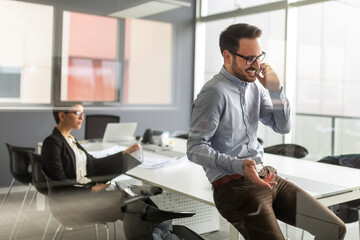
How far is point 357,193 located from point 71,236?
4.14 feet

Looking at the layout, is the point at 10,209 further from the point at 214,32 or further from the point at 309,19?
the point at 309,19

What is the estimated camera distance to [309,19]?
1.88 m

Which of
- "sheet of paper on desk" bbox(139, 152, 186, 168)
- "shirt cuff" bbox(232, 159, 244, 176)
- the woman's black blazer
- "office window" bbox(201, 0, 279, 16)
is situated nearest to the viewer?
"shirt cuff" bbox(232, 159, 244, 176)

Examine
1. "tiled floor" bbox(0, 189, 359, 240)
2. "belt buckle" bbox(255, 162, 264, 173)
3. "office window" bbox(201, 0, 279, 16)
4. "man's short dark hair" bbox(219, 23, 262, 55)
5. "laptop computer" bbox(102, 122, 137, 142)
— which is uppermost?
"office window" bbox(201, 0, 279, 16)

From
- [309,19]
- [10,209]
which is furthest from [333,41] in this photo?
[10,209]

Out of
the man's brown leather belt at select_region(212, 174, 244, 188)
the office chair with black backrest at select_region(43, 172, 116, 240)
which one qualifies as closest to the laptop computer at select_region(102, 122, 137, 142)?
the office chair with black backrest at select_region(43, 172, 116, 240)

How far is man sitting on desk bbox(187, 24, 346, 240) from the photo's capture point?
150 cm

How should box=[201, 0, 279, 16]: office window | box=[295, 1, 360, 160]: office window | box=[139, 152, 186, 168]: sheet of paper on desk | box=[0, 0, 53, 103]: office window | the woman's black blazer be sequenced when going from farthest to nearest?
box=[139, 152, 186, 168]: sheet of paper on desk → box=[295, 1, 360, 160]: office window → box=[201, 0, 279, 16]: office window → the woman's black blazer → box=[0, 0, 53, 103]: office window

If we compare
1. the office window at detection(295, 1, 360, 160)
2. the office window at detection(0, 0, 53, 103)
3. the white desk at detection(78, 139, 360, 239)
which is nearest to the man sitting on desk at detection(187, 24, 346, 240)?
the white desk at detection(78, 139, 360, 239)

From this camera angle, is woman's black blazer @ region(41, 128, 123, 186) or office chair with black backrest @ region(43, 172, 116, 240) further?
office chair with black backrest @ region(43, 172, 116, 240)

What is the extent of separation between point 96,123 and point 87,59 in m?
0.25

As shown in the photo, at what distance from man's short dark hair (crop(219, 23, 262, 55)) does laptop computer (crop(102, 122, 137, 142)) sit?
481 millimetres

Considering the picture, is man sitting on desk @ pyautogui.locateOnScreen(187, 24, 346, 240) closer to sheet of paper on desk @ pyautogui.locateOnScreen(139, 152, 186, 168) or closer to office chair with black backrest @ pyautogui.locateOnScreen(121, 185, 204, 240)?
office chair with black backrest @ pyautogui.locateOnScreen(121, 185, 204, 240)

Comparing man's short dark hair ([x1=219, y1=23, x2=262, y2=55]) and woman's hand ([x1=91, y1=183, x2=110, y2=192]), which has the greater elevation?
man's short dark hair ([x1=219, y1=23, x2=262, y2=55])
